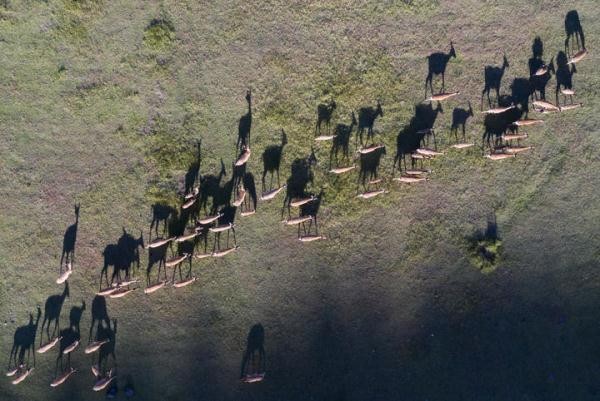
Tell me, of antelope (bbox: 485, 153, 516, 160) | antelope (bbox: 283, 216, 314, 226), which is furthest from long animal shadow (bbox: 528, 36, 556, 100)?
antelope (bbox: 283, 216, 314, 226)

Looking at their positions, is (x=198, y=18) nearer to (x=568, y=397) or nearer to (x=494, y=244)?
(x=494, y=244)

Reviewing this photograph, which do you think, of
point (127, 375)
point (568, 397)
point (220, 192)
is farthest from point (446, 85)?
point (127, 375)

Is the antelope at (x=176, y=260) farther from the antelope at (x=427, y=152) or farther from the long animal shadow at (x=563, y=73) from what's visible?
the long animal shadow at (x=563, y=73)

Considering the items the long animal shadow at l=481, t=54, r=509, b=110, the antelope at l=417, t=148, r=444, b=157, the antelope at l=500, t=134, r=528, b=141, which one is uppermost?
the long animal shadow at l=481, t=54, r=509, b=110

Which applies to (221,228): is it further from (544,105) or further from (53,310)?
(544,105)

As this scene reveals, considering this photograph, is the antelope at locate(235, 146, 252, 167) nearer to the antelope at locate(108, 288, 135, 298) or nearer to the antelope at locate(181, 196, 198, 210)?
the antelope at locate(181, 196, 198, 210)

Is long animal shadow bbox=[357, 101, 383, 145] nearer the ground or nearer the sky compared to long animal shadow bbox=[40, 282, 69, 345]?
nearer the sky
